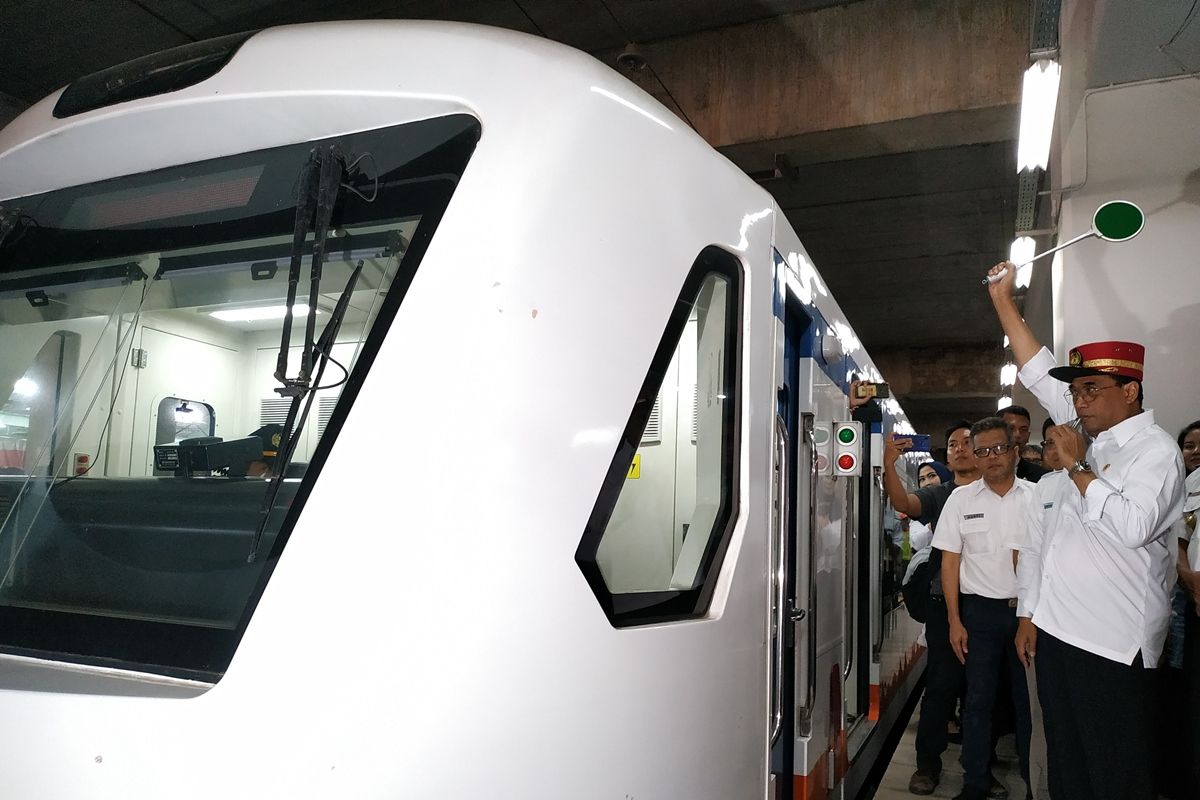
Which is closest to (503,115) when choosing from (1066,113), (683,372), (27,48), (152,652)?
(683,372)

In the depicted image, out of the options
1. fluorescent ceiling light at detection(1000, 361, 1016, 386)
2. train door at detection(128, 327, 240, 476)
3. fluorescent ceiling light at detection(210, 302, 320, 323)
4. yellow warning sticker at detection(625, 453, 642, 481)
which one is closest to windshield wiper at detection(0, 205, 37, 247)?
train door at detection(128, 327, 240, 476)

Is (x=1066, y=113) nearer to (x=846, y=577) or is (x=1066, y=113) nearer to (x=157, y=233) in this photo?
(x=846, y=577)

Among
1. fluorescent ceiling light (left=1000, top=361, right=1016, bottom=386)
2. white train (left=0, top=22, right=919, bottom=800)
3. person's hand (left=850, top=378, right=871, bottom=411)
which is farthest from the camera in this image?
fluorescent ceiling light (left=1000, top=361, right=1016, bottom=386)

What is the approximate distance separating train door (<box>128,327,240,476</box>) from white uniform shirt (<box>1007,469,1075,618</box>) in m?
3.13

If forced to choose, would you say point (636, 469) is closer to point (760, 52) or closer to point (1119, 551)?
point (1119, 551)

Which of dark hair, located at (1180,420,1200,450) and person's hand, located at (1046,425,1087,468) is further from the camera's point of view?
dark hair, located at (1180,420,1200,450)

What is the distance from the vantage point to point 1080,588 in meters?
3.38

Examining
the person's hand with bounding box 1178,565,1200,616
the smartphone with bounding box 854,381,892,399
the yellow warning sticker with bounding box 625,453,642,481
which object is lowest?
the person's hand with bounding box 1178,565,1200,616

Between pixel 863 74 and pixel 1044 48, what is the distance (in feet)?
7.72

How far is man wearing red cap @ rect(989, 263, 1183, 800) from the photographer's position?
3.12 m

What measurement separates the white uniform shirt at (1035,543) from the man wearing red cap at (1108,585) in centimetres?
26

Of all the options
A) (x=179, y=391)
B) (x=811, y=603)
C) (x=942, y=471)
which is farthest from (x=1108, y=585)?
(x=942, y=471)

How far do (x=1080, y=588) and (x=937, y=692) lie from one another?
1914 millimetres

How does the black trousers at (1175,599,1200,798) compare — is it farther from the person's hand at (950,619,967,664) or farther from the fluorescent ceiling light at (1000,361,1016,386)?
the fluorescent ceiling light at (1000,361,1016,386)
